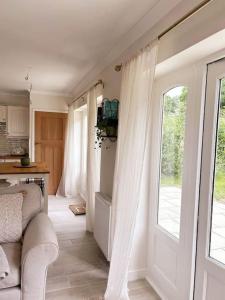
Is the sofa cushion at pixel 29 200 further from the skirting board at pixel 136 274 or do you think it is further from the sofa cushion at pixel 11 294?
the skirting board at pixel 136 274

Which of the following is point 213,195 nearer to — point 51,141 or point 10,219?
point 10,219

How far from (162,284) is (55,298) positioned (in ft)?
3.17

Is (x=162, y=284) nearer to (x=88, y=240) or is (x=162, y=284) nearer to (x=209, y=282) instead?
(x=209, y=282)

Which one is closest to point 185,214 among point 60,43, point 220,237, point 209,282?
point 220,237

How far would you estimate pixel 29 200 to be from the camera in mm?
2197

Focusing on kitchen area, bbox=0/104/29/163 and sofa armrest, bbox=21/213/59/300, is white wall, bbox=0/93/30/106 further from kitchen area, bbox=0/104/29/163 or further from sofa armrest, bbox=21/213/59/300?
sofa armrest, bbox=21/213/59/300

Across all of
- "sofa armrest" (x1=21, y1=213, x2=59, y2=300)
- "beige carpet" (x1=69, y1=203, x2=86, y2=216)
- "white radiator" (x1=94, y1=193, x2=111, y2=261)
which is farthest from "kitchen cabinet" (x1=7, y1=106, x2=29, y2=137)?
"sofa armrest" (x1=21, y1=213, x2=59, y2=300)

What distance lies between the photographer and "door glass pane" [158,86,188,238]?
6.34 ft

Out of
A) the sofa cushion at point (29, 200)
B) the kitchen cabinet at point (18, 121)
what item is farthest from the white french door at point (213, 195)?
the kitchen cabinet at point (18, 121)

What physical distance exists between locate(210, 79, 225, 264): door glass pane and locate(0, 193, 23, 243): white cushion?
5.20 feet

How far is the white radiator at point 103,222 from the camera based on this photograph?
247cm

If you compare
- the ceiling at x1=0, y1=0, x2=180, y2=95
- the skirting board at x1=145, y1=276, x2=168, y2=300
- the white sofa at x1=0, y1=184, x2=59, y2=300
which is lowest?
the skirting board at x1=145, y1=276, x2=168, y2=300

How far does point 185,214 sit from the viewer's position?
1.81 meters

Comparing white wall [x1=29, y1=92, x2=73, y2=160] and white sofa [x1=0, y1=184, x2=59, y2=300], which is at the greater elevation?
white wall [x1=29, y1=92, x2=73, y2=160]
